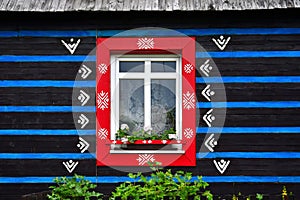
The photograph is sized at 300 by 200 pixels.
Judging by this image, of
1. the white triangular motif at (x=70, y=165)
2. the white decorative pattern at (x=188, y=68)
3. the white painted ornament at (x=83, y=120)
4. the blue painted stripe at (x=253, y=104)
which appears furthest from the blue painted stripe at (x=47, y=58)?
the blue painted stripe at (x=253, y=104)

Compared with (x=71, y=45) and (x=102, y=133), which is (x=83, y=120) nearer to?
(x=102, y=133)

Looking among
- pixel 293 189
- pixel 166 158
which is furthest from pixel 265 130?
pixel 166 158

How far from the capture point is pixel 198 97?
7.47 m

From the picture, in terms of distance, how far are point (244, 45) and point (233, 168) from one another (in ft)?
5.27

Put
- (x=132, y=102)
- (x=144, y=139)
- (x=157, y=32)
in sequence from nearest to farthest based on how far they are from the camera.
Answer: (x=144, y=139), (x=157, y=32), (x=132, y=102)

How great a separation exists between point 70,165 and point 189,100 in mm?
1773

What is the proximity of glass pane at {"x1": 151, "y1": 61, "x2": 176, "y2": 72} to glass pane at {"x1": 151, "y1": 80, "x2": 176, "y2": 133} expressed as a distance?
147 millimetres

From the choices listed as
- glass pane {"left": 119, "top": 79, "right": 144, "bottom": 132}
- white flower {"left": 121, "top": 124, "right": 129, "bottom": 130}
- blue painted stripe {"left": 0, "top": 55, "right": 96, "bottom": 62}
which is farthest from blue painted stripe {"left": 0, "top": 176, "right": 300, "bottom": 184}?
A: blue painted stripe {"left": 0, "top": 55, "right": 96, "bottom": 62}

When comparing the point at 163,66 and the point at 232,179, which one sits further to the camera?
the point at 163,66

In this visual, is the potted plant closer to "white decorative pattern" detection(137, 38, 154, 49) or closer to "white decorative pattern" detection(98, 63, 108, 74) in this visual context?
"white decorative pattern" detection(98, 63, 108, 74)

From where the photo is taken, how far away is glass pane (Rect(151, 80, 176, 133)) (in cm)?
757

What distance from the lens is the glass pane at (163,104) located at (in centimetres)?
757

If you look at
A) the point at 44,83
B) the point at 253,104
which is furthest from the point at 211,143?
the point at 44,83

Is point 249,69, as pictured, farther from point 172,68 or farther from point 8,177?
point 8,177
